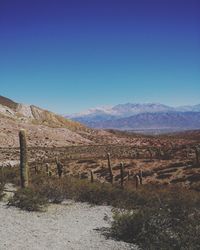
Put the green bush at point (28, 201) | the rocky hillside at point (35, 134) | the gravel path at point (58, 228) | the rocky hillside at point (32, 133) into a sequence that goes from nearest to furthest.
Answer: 1. the gravel path at point (58, 228)
2. the green bush at point (28, 201)
3. the rocky hillside at point (32, 133)
4. the rocky hillside at point (35, 134)

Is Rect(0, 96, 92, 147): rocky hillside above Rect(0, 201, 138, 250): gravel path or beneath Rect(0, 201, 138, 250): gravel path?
above

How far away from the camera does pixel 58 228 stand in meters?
15.5

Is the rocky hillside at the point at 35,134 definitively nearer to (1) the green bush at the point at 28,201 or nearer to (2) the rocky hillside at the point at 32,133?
(2) the rocky hillside at the point at 32,133

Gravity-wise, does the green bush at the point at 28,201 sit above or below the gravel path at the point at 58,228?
above

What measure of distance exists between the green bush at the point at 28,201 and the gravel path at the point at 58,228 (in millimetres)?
412

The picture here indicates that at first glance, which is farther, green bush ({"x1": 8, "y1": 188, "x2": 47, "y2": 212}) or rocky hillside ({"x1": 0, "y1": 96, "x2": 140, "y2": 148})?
rocky hillside ({"x1": 0, "y1": 96, "x2": 140, "y2": 148})

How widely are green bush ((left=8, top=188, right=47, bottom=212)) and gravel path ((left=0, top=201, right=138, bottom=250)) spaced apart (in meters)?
0.41

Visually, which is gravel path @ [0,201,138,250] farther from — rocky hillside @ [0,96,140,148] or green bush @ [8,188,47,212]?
rocky hillside @ [0,96,140,148]

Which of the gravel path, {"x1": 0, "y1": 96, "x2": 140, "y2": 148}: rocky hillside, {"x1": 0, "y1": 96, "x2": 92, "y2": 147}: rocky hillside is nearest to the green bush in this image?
the gravel path

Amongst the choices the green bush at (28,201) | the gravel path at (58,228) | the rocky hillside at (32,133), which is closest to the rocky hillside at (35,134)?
the rocky hillside at (32,133)

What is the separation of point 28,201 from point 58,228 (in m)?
4.11

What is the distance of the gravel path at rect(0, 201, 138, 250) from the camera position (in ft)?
42.4

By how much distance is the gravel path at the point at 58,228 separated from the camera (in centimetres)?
1293

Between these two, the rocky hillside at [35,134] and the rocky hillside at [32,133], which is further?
the rocky hillside at [35,134]
